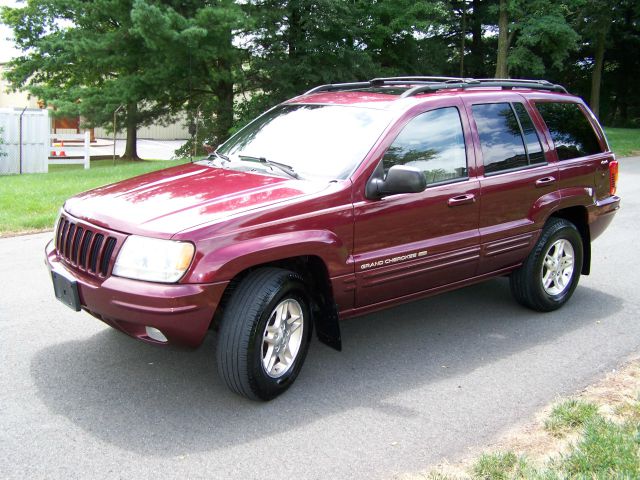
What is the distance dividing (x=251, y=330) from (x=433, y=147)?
1.96 meters

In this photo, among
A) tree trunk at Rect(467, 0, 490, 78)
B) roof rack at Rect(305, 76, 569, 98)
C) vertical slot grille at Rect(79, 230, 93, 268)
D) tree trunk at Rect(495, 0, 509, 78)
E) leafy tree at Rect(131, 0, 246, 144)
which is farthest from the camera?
tree trunk at Rect(467, 0, 490, 78)

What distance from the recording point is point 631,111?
4181 centimetres

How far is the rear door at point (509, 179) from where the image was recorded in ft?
16.3

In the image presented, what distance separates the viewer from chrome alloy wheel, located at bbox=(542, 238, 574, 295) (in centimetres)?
561

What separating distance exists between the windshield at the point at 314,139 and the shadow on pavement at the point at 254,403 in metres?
1.35

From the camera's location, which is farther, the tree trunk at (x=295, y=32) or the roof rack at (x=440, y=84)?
the tree trunk at (x=295, y=32)

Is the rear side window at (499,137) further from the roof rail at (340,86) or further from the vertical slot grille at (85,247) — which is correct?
the vertical slot grille at (85,247)

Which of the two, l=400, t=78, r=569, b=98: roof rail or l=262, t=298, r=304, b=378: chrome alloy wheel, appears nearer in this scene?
l=262, t=298, r=304, b=378: chrome alloy wheel

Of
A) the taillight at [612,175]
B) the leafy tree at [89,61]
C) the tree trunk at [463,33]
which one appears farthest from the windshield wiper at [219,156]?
the tree trunk at [463,33]

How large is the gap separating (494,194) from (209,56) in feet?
55.2

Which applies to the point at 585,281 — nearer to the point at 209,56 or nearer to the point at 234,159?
the point at 234,159

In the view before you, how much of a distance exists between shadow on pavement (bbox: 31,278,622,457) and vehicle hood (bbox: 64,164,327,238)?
3.36 ft

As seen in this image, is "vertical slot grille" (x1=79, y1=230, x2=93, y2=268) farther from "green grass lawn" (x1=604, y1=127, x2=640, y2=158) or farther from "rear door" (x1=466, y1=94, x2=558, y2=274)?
"green grass lawn" (x1=604, y1=127, x2=640, y2=158)

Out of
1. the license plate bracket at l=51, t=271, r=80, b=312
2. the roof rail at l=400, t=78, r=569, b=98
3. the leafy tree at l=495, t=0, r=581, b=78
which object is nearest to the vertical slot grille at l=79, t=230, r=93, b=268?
the license plate bracket at l=51, t=271, r=80, b=312
